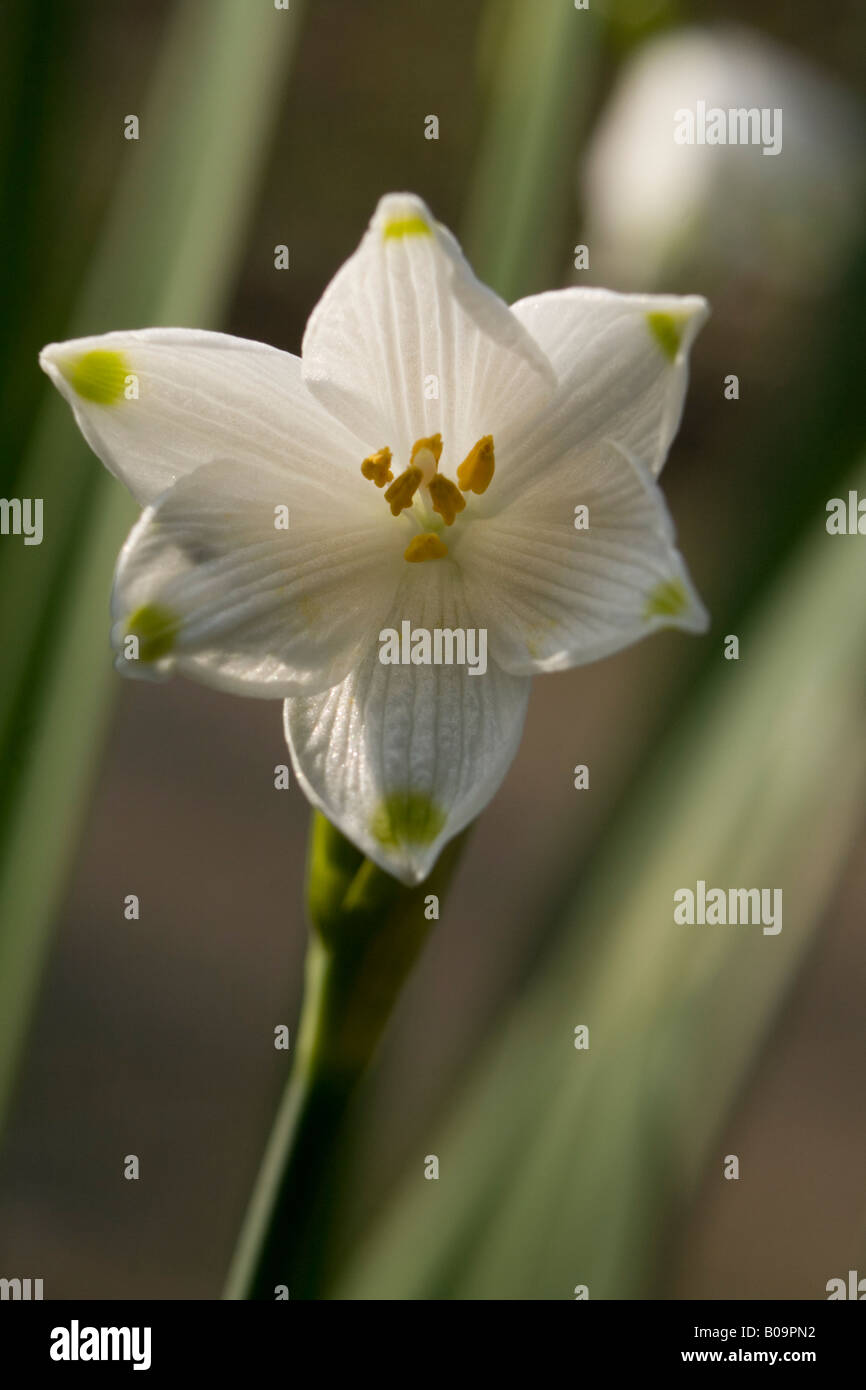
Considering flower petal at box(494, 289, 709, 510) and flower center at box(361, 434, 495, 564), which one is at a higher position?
flower petal at box(494, 289, 709, 510)

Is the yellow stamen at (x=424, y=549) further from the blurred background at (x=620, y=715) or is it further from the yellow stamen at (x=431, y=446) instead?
the blurred background at (x=620, y=715)

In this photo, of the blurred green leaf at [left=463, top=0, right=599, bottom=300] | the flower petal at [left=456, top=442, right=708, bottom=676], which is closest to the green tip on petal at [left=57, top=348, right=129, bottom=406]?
the flower petal at [left=456, top=442, right=708, bottom=676]

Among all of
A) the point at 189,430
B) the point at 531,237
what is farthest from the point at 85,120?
the point at 189,430

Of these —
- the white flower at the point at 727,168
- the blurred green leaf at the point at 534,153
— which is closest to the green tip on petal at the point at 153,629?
the blurred green leaf at the point at 534,153

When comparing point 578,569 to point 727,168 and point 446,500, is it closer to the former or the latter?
point 446,500

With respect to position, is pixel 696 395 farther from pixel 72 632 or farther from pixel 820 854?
pixel 72 632

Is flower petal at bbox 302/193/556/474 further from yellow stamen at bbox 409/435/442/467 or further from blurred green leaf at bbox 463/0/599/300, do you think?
blurred green leaf at bbox 463/0/599/300
